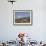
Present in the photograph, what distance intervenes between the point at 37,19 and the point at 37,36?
64 centimetres

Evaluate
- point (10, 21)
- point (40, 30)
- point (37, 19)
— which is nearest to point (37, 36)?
point (40, 30)

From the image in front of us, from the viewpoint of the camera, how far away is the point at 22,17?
4.79 meters

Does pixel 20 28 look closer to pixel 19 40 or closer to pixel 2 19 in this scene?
pixel 2 19

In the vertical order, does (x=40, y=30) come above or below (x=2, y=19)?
below

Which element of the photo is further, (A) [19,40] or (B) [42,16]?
(B) [42,16]

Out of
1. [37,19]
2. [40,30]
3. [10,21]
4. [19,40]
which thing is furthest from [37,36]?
[19,40]

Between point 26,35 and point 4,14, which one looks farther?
point 4,14

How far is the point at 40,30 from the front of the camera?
4.80 meters

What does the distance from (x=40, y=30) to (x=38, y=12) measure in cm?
68

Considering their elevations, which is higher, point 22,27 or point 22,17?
point 22,17

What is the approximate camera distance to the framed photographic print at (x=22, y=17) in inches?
188

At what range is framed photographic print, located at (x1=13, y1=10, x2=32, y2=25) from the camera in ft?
15.7

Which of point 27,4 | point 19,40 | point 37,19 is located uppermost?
point 27,4

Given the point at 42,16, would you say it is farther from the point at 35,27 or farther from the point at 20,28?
the point at 20,28
